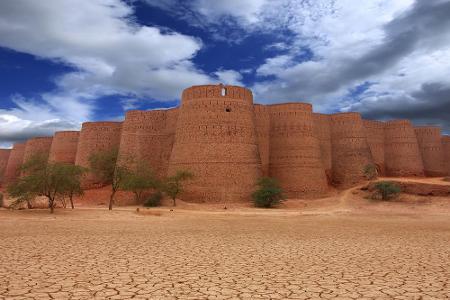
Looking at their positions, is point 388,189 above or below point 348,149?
below

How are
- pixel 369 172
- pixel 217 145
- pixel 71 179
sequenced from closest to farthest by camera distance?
pixel 71 179
pixel 217 145
pixel 369 172

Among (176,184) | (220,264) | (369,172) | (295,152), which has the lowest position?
(220,264)

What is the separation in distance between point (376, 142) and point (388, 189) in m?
12.2

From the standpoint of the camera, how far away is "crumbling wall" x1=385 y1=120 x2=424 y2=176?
1332 inches

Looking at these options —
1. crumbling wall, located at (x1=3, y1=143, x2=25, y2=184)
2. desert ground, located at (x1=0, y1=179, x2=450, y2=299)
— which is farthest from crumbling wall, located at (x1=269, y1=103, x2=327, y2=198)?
crumbling wall, located at (x1=3, y1=143, x2=25, y2=184)

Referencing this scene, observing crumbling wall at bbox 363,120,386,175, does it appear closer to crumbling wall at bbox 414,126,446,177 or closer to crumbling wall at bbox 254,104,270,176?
crumbling wall at bbox 414,126,446,177

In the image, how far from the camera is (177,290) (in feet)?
16.8

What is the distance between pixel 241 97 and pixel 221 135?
11.0 feet

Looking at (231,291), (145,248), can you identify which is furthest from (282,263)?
(145,248)

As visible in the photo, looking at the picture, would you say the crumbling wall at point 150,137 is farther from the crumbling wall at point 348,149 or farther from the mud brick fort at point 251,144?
the crumbling wall at point 348,149

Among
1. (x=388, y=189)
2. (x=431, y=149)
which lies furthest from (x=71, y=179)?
(x=431, y=149)

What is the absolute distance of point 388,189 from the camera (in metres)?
23.5

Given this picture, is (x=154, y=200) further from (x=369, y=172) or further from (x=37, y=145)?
(x=37, y=145)

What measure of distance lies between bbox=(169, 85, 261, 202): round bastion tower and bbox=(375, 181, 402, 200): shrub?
Answer: 803 cm
